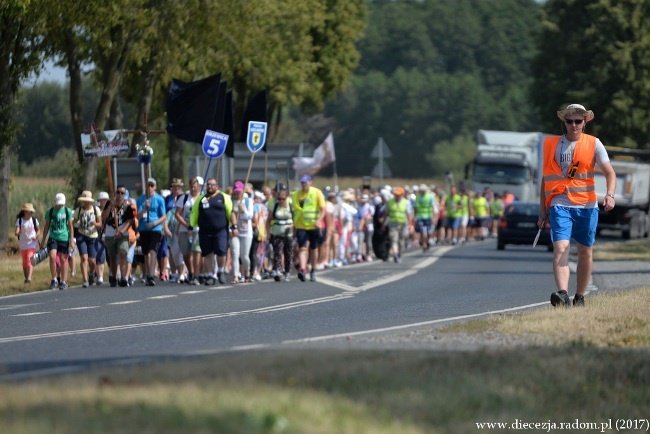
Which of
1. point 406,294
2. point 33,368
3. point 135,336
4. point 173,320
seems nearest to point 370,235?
point 406,294

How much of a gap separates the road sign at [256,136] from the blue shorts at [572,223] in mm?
15627

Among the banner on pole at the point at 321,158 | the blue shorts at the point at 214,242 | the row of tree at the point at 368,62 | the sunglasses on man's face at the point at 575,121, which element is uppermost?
the row of tree at the point at 368,62

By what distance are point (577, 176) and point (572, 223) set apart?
1.49ft

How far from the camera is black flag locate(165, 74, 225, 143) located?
30.1 metres

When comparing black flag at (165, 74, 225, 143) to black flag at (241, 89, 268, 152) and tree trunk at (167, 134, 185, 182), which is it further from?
tree trunk at (167, 134, 185, 182)

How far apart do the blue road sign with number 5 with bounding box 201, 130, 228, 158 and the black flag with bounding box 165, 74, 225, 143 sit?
0.36 metres

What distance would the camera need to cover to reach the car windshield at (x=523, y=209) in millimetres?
44144

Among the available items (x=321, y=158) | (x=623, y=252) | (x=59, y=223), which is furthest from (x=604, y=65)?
(x=59, y=223)

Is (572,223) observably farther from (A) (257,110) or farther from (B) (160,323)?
(A) (257,110)

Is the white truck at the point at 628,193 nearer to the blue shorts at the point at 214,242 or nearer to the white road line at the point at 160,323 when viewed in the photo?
the blue shorts at the point at 214,242

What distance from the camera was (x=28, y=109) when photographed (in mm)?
80500

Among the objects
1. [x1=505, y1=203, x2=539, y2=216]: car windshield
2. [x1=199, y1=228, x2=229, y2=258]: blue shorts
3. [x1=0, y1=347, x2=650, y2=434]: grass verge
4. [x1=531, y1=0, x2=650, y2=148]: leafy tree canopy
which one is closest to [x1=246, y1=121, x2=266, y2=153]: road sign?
[x1=199, y1=228, x2=229, y2=258]: blue shorts

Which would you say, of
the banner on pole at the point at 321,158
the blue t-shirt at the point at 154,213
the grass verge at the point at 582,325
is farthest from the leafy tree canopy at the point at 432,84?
the grass verge at the point at 582,325

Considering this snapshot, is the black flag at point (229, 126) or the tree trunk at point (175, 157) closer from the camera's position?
the black flag at point (229, 126)
